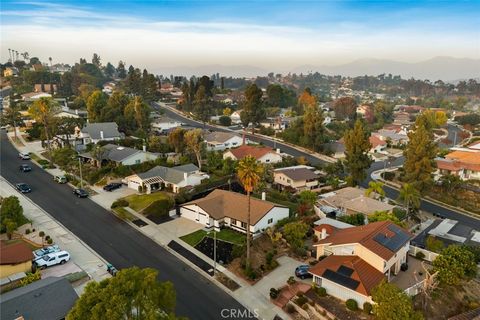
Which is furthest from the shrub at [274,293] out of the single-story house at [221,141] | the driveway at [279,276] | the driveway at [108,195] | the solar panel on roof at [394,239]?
the single-story house at [221,141]

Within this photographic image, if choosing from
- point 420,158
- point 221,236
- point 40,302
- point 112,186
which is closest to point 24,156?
point 112,186

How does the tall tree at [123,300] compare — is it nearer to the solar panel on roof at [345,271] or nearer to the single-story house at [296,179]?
the solar panel on roof at [345,271]

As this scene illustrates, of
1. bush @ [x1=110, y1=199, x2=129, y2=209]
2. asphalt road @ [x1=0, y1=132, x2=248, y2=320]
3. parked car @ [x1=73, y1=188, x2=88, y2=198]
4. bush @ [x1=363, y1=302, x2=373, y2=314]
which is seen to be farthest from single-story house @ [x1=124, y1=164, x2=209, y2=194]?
bush @ [x1=363, y1=302, x2=373, y2=314]

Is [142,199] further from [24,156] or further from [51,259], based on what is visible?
[24,156]

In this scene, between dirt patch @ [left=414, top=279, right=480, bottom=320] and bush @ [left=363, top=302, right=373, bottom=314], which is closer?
bush @ [left=363, top=302, right=373, bottom=314]

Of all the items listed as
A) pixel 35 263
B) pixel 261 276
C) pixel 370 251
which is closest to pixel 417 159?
pixel 370 251

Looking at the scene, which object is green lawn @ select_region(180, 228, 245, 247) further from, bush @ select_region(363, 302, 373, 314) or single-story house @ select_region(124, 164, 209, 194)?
bush @ select_region(363, 302, 373, 314)
